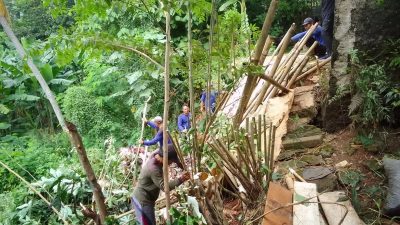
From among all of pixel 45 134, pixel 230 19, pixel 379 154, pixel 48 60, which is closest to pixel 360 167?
pixel 379 154

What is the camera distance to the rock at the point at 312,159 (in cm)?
411

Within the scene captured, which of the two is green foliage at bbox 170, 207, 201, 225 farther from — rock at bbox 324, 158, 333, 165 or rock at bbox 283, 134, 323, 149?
rock at bbox 283, 134, 323, 149

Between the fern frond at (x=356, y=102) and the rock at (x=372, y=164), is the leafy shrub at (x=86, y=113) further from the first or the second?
the rock at (x=372, y=164)

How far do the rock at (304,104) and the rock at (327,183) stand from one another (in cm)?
123

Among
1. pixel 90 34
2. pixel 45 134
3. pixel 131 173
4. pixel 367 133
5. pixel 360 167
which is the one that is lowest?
Answer: pixel 45 134

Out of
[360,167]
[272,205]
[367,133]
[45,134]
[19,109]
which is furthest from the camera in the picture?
[19,109]

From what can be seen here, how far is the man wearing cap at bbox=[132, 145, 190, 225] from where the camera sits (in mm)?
3945

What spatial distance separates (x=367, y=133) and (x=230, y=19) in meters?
2.12

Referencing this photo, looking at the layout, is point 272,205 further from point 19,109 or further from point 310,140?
point 19,109

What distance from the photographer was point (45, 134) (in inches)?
450

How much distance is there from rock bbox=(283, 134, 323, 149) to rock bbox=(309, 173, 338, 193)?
0.66 meters

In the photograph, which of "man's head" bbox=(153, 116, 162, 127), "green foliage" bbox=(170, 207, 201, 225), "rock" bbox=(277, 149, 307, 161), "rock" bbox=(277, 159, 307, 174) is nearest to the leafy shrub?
"man's head" bbox=(153, 116, 162, 127)

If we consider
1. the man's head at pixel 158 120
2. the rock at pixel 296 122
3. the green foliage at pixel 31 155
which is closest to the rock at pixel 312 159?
the rock at pixel 296 122

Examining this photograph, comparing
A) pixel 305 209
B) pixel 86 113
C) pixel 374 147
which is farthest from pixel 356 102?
pixel 86 113
